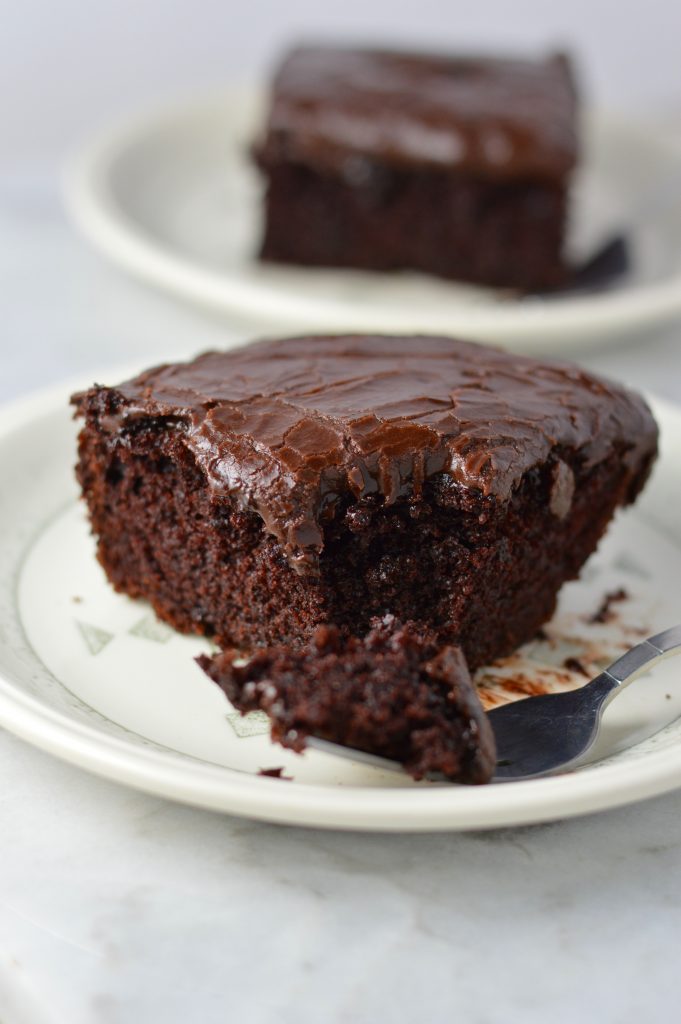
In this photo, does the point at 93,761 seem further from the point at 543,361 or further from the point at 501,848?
the point at 543,361

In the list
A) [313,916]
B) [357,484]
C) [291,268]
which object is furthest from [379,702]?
[291,268]

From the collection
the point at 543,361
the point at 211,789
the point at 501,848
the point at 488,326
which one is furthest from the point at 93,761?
the point at 488,326

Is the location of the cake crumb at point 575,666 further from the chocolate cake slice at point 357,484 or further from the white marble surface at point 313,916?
the white marble surface at point 313,916

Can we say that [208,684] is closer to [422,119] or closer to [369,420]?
[369,420]

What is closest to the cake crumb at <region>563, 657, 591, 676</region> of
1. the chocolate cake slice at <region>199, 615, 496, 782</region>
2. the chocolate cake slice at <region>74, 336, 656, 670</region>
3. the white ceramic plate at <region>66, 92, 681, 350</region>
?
the chocolate cake slice at <region>74, 336, 656, 670</region>

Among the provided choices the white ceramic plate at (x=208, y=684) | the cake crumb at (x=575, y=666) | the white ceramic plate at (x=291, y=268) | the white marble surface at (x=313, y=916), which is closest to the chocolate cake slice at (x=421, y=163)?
the white ceramic plate at (x=291, y=268)
